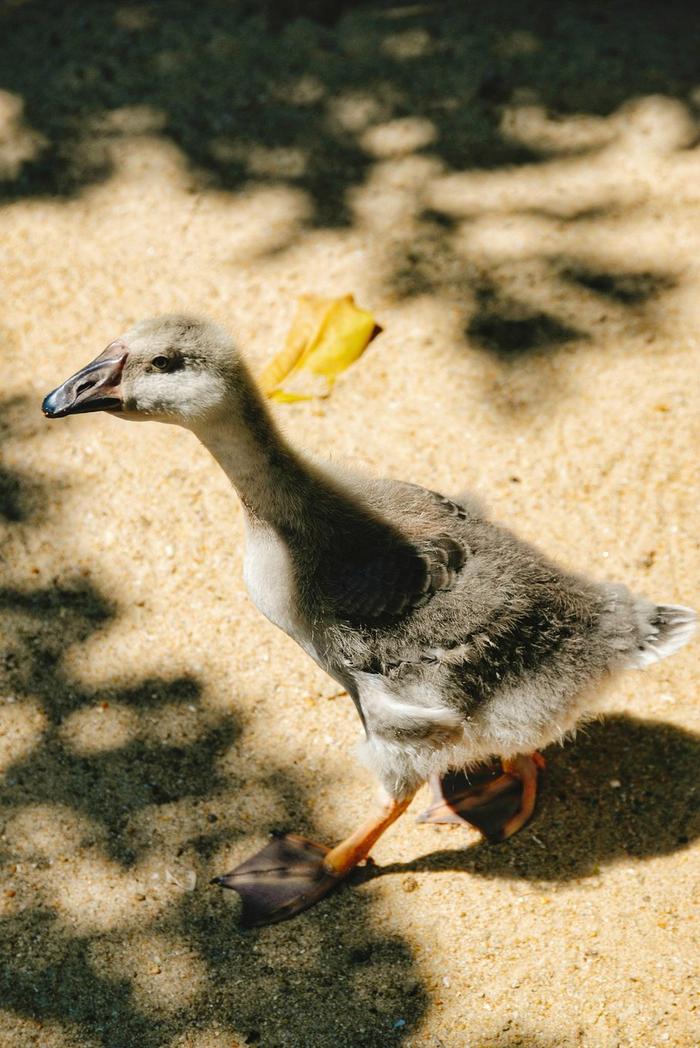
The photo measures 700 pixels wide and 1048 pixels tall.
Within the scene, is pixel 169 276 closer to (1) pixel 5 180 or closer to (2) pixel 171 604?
(1) pixel 5 180

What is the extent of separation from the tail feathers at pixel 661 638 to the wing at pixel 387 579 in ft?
2.09

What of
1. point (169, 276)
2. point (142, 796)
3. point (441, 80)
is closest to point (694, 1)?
point (441, 80)

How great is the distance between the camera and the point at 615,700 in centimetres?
373

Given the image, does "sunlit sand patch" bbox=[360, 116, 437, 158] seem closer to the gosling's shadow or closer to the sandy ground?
the sandy ground

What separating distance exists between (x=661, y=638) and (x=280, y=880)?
4.64 ft

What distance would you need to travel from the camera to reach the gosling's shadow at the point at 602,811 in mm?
3352

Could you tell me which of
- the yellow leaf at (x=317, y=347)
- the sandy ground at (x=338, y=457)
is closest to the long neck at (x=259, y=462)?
the sandy ground at (x=338, y=457)

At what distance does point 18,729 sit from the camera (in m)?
3.65

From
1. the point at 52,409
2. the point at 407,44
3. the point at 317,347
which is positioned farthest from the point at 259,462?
the point at 407,44

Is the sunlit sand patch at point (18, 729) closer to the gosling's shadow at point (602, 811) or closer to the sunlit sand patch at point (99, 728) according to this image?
the sunlit sand patch at point (99, 728)

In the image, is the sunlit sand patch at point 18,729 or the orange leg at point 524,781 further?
the sunlit sand patch at point 18,729

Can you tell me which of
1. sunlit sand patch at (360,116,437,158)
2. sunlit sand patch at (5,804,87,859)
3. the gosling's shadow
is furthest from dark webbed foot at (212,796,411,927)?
sunlit sand patch at (360,116,437,158)

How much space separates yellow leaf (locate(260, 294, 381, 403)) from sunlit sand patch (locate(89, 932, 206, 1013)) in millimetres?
2319

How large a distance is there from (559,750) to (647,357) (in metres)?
1.85
